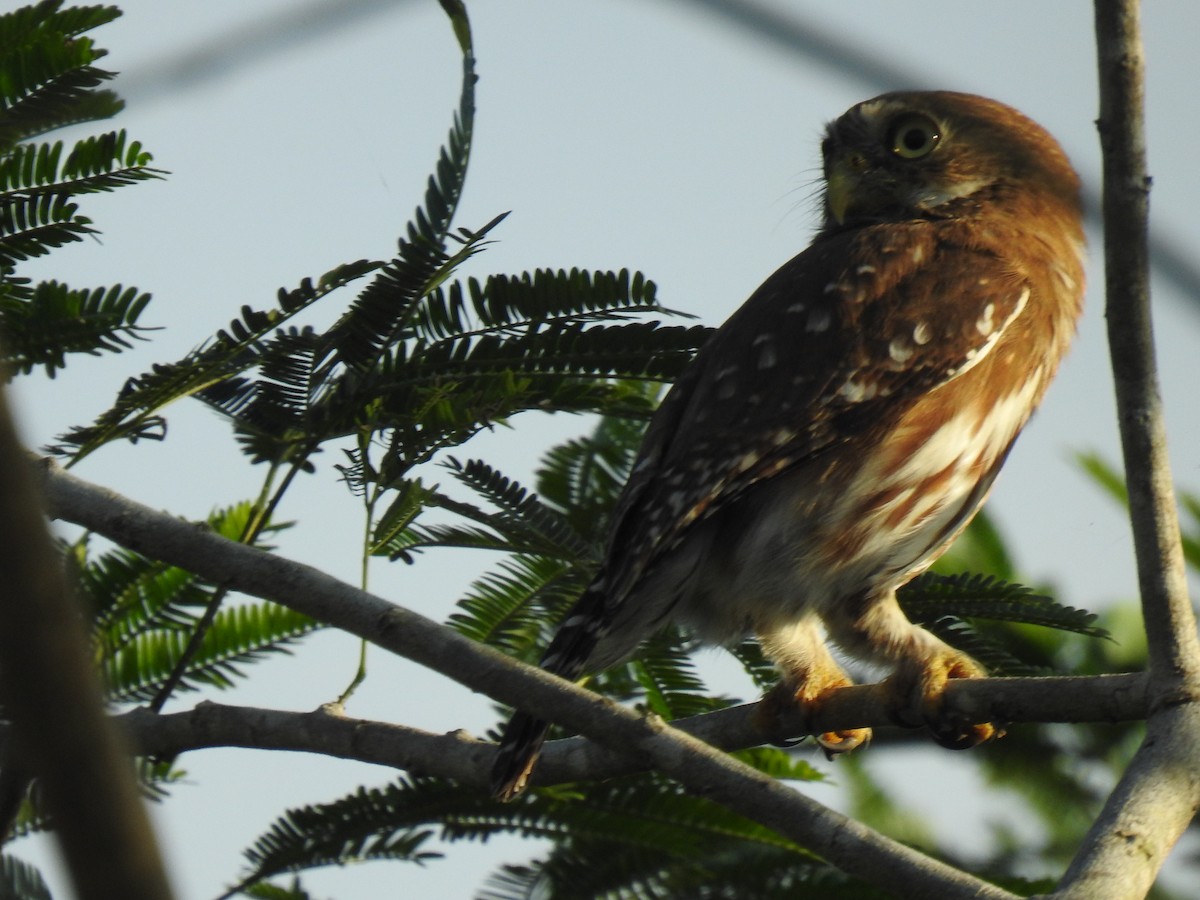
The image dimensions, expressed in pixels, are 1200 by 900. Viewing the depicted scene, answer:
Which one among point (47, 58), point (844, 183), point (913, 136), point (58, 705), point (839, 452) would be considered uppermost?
point (913, 136)

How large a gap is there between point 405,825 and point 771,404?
62.0 inches

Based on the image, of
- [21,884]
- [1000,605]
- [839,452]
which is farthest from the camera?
[839,452]

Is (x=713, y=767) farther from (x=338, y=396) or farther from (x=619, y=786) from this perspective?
(x=338, y=396)

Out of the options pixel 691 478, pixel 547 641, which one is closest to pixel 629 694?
pixel 547 641

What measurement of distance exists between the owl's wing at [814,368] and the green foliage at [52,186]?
1.45m

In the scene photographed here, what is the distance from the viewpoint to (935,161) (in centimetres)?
507

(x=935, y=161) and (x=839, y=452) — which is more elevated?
(x=935, y=161)

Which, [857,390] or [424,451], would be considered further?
[857,390]

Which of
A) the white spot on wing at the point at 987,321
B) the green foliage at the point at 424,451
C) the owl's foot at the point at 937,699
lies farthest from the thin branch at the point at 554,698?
the white spot on wing at the point at 987,321

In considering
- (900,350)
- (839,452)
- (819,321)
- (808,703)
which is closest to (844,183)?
(819,321)

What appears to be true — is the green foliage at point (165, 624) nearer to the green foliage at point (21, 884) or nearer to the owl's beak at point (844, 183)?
the green foliage at point (21, 884)

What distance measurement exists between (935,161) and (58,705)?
4.76 metres

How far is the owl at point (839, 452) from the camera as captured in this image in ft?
13.4

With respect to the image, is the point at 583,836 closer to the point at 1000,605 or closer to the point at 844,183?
the point at 1000,605
